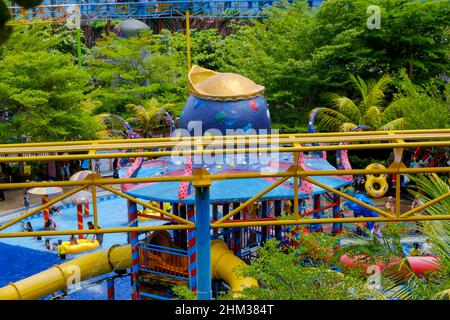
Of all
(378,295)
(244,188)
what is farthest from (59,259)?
(378,295)

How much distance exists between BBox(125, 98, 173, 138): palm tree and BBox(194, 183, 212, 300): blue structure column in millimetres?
20998

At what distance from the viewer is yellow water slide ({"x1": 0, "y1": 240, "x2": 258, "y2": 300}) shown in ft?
44.3

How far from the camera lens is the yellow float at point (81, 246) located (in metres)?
19.4

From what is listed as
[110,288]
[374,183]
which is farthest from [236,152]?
[374,183]

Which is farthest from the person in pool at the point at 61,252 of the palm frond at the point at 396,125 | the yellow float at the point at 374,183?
the palm frond at the point at 396,125

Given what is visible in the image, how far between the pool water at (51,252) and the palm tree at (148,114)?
5979 millimetres

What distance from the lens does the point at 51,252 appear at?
20.1 meters

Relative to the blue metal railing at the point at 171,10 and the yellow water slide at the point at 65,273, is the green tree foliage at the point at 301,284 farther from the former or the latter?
the blue metal railing at the point at 171,10

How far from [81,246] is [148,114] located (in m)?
12.1

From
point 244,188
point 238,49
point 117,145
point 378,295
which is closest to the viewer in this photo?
point 378,295

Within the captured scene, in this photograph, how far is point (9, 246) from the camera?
21203 mm
